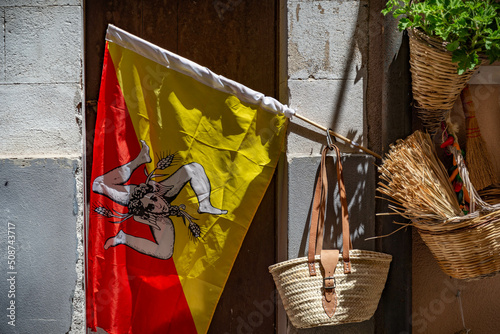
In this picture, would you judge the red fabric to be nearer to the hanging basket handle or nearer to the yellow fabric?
the yellow fabric

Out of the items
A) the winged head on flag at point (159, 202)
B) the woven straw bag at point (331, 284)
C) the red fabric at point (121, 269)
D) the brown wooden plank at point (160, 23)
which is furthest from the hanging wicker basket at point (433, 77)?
the red fabric at point (121, 269)

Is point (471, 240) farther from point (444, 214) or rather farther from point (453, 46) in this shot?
point (453, 46)

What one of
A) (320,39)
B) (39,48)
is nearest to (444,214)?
(320,39)

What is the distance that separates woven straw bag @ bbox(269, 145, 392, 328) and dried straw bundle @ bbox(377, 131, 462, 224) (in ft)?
1.30

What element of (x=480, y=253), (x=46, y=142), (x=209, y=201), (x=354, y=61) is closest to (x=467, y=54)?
(x=354, y=61)

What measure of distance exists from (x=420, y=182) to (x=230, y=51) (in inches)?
59.5

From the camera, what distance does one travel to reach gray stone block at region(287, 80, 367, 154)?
9.22 ft

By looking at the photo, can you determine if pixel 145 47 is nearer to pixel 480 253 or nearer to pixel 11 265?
pixel 11 265

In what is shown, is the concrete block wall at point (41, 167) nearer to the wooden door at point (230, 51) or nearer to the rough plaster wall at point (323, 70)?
the wooden door at point (230, 51)

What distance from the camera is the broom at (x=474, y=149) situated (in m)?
2.71

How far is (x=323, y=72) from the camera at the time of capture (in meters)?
2.82

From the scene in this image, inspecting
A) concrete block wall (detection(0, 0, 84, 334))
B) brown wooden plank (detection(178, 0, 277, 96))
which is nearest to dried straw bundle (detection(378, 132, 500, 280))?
brown wooden plank (detection(178, 0, 277, 96))

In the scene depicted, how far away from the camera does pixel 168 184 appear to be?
271 centimetres

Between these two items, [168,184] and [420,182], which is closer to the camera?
[420,182]
